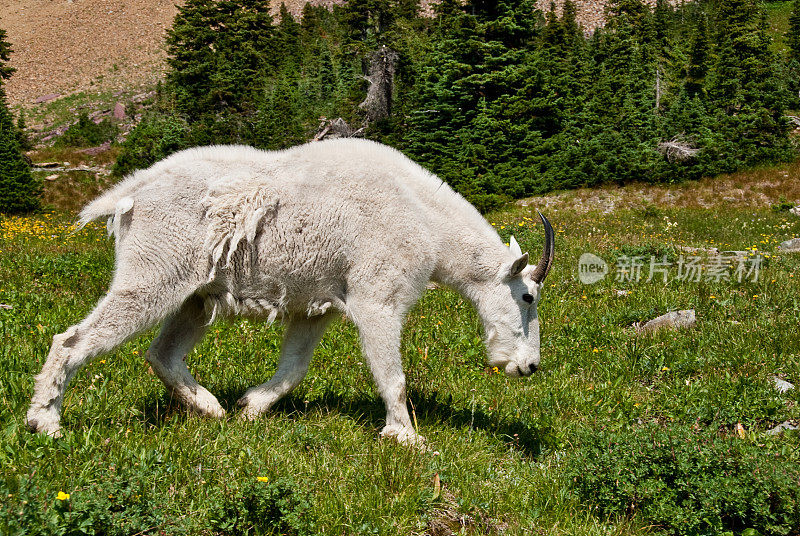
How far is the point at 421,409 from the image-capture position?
18.8 feet

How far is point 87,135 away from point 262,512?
169 ft

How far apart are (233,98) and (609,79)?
838 inches

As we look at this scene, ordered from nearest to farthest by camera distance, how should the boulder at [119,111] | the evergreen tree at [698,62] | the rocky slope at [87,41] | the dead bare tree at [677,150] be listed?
1. the dead bare tree at [677,150]
2. the evergreen tree at [698,62]
3. the boulder at [119,111]
4. the rocky slope at [87,41]

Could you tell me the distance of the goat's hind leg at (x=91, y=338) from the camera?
422 cm

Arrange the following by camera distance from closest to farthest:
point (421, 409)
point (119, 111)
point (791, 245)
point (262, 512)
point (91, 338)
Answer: point (262, 512) → point (91, 338) → point (421, 409) → point (791, 245) → point (119, 111)

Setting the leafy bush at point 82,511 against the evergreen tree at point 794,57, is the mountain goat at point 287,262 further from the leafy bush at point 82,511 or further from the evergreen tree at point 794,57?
the evergreen tree at point 794,57

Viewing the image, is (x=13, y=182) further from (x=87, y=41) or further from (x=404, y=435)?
(x=87, y=41)

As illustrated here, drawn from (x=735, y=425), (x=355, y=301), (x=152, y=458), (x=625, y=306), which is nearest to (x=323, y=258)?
(x=355, y=301)

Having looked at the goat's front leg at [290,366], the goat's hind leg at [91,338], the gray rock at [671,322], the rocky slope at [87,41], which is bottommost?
the gray rock at [671,322]

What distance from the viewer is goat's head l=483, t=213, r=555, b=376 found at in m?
5.50

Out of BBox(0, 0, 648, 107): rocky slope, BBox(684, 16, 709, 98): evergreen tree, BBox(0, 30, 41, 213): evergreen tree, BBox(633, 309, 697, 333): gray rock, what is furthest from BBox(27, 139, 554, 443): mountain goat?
BBox(0, 0, 648, 107): rocky slope

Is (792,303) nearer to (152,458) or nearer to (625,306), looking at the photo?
(625,306)

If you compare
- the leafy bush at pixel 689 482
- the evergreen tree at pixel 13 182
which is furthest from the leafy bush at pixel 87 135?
the leafy bush at pixel 689 482

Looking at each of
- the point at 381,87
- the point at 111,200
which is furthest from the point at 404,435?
the point at 381,87
